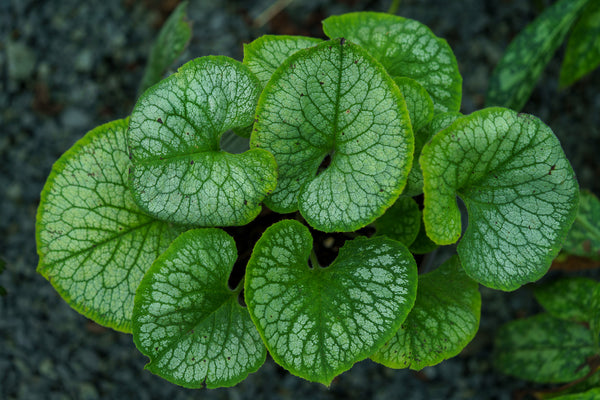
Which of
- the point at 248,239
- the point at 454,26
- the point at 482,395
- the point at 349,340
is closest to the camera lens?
the point at 349,340

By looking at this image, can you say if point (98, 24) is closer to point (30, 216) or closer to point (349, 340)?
point (30, 216)

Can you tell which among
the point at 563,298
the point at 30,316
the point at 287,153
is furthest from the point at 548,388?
the point at 30,316

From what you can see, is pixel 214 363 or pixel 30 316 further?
pixel 30 316

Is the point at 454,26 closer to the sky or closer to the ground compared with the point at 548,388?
closer to the sky

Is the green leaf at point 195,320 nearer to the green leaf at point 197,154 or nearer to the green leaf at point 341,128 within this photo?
the green leaf at point 197,154

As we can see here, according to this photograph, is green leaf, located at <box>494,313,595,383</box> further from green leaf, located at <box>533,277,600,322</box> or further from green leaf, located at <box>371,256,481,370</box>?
green leaf, located at <box>371,256,481,370</box>
